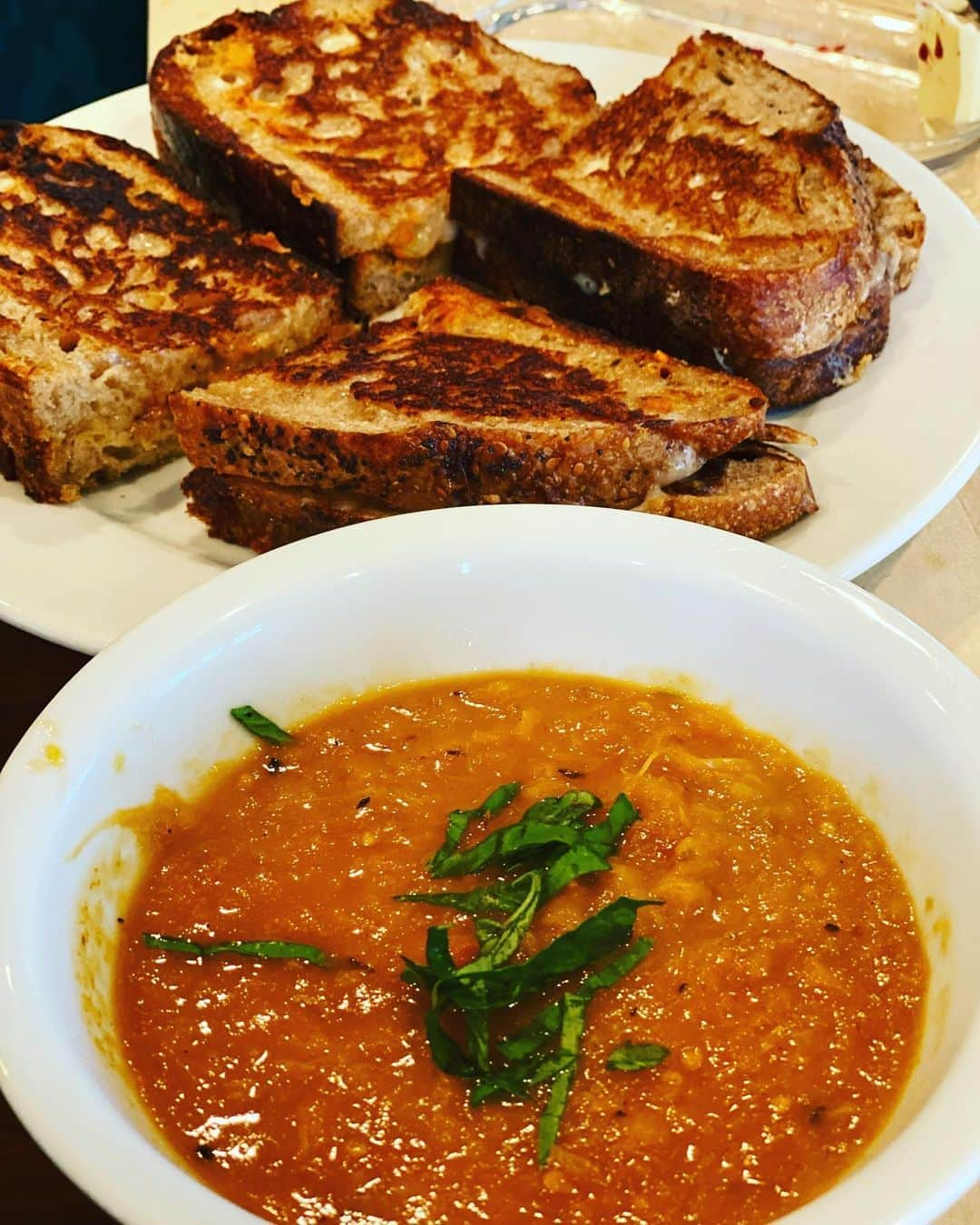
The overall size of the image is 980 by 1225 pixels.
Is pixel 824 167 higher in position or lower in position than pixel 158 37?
higher

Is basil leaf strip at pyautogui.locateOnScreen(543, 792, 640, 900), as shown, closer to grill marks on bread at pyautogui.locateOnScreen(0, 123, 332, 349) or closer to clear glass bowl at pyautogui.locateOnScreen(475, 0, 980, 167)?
grill marks on bread at pyautogui.locateOnScreen(0, 123, 332, 349)

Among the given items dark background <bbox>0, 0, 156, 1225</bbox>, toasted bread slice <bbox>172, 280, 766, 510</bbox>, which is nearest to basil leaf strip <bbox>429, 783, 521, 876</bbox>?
toasted bread slice <bbox>172, 280, 766, 510</bbox>

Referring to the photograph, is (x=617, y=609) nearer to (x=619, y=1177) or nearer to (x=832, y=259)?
(x=619, y=1177)

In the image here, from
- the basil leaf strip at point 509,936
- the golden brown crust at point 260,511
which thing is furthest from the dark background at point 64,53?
the basil leaf strip at point 509,936

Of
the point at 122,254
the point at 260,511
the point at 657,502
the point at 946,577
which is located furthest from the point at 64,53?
the point at 946,577

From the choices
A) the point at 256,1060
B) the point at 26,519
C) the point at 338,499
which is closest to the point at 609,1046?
the point at 256,1060

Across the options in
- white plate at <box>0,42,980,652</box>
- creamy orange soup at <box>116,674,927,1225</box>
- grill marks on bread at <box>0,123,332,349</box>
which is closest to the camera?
Answer: creamy orange soup at <box>116,674,927,1225</box>
